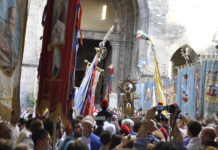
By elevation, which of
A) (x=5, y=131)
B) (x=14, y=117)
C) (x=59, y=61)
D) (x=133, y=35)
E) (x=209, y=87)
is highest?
(x=133, y=35)

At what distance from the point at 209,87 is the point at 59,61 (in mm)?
10628

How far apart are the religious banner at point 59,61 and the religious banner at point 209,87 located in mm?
10280

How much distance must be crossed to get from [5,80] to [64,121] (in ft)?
3.01

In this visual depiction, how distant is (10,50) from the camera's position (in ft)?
18.5

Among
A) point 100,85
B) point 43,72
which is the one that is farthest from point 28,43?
point 43,72

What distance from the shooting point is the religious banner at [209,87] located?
15.9 m

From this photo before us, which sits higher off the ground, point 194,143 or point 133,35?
point 133,35

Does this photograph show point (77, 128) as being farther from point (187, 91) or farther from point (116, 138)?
point (187, 91)

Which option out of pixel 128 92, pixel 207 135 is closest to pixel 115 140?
pixel 207 135

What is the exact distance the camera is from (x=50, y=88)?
6.26 m

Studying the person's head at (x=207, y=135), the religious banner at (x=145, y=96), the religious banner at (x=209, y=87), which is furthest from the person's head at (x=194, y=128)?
the religious banner at (x=145, y=96)

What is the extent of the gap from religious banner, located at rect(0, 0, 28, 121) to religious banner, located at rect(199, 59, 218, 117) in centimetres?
1083

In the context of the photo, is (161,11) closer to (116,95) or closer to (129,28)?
(129,28)

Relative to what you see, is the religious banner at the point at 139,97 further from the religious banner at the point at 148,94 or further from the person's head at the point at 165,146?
the person's head at the point at 165,146
